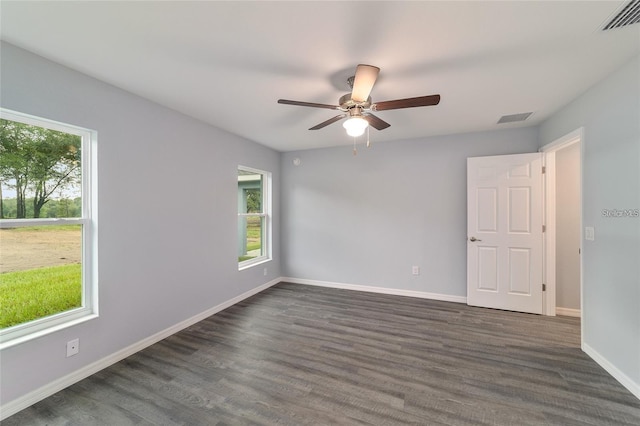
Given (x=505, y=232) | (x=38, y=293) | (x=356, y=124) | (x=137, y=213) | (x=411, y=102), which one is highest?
(x=411, y=102)

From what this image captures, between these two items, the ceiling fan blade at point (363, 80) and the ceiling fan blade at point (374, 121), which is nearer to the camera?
the ceiling fan blade at point (363, 80)

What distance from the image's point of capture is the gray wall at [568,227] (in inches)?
128

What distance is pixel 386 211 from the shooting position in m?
4.23

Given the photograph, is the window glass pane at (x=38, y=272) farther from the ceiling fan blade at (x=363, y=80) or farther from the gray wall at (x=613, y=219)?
the gray wall at (x=613, y=219)

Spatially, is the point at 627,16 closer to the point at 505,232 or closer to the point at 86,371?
the point at 505,232

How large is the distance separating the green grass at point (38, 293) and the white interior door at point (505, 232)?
449cm

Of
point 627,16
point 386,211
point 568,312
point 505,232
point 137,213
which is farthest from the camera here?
point 386,211

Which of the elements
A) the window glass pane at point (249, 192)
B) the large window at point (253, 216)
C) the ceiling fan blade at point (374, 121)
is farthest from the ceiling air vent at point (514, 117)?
the window glass pane at point (249, 192)

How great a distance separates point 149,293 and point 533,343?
399 centimetres

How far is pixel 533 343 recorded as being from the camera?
2.63 meters

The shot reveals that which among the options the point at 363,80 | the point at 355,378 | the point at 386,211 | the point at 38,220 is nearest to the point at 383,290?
the point at 386,211

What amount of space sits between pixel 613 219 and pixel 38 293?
15.2ft

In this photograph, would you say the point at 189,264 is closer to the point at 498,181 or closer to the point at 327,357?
the point at 327,357

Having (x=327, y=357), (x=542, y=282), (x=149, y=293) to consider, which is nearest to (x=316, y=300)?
(x=327, y=357)
